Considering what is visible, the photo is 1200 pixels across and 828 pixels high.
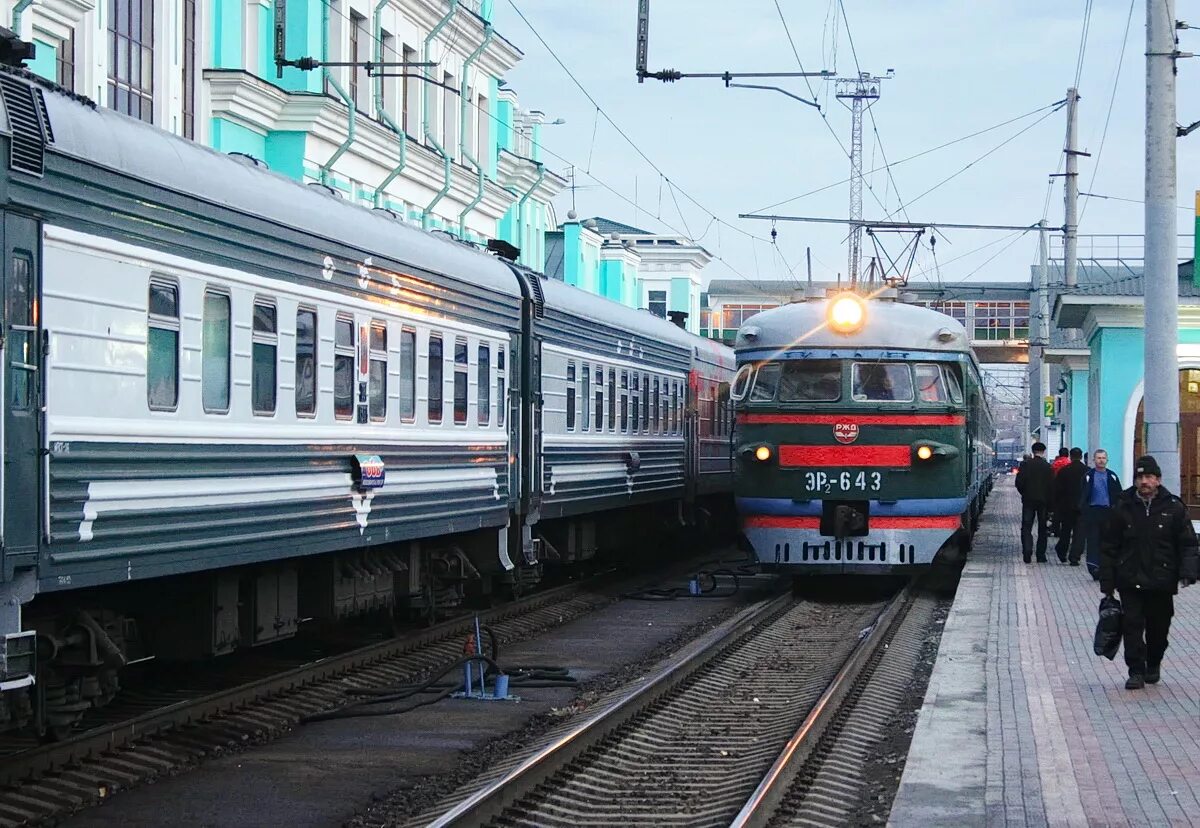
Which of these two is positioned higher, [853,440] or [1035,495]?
[853,440]

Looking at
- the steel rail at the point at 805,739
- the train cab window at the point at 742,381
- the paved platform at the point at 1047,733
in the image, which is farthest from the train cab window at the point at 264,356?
the train cab window at the point at 742,381

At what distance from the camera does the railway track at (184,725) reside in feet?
27.7

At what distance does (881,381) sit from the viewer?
1873cm

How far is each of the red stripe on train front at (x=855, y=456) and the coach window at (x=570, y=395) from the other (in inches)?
92.2

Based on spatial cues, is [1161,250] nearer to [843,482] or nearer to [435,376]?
[843,482]

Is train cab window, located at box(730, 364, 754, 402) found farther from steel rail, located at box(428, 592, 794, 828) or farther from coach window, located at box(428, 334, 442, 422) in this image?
coach window, located at box(428, 334, 442, 422)

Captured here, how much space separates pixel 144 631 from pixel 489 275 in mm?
5917

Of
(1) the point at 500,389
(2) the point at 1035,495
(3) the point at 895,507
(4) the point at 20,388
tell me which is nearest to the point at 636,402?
(3) the point at 895,507

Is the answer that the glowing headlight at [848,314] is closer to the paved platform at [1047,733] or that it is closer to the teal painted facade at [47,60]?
the paved platform at [1047,733]

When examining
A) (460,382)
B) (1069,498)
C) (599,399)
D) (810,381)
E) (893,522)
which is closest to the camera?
(460,382)

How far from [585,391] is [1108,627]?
8687 millimetres

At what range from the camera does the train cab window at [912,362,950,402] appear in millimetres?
18672

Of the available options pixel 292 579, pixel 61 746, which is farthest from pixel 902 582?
pixel 61 746

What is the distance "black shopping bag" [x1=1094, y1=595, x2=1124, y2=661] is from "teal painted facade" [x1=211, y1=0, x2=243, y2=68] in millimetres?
19159
